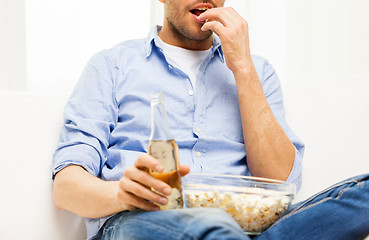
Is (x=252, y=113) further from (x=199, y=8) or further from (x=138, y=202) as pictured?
(x=138, y=202)

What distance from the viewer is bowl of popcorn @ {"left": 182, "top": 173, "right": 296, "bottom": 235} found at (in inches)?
34.4

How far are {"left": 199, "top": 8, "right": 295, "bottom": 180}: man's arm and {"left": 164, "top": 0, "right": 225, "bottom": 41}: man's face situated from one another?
87 mm

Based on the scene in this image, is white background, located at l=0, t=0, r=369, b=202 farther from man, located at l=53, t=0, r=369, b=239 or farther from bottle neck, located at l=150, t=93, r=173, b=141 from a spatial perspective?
bottle neck, located at l=150, t=93, r=173, b=141

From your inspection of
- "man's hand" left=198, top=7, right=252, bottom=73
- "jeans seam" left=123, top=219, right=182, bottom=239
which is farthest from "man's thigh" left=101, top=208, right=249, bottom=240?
"man's hand" left=198, top=7, right=252, bottom=73

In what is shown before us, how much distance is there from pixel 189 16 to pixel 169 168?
0.80 metres

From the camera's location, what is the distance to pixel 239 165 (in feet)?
4.37

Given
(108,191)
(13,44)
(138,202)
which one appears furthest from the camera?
(13,44)

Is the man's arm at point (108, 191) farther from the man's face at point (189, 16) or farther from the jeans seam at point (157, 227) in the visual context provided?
the man's face at point (189, 16)

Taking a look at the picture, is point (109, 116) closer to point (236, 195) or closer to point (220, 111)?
point (220, 111)

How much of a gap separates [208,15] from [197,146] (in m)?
0.42

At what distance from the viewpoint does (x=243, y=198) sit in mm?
872

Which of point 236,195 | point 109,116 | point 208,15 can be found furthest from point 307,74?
point 236,195

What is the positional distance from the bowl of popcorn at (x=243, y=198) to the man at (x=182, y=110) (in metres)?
0.21

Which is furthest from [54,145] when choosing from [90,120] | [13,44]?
[13,44]
